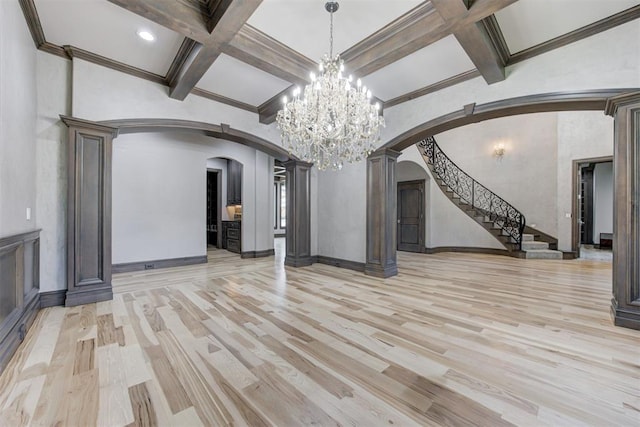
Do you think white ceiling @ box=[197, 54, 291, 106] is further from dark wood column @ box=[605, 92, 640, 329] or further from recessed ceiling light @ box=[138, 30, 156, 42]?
dark wood column @ box=[605, 92, 640, 329]

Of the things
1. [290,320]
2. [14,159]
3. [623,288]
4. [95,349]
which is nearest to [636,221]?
[623,288]

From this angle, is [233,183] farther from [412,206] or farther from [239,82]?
[412,206]

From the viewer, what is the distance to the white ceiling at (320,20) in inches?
106

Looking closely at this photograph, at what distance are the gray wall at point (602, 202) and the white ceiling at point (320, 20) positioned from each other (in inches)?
467

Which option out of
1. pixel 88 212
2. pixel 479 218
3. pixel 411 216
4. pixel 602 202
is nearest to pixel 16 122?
pixel 88 212

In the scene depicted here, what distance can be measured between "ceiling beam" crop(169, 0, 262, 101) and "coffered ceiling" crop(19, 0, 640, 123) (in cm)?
1

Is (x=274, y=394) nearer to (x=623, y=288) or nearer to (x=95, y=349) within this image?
(x=95, y=349)

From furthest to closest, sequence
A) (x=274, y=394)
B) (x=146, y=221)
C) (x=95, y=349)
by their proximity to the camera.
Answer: (x=146, y=221)
(x=95, y=349)
(x=274, y=394)

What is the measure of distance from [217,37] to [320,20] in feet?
3.74

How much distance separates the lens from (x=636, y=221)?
9.18ft

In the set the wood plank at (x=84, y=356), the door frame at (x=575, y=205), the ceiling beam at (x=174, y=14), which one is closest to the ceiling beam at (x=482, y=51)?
the ceiling beam at (x=174, y=14)

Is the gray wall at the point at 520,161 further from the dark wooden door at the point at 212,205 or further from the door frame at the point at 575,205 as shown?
the dark wooden door at the point at 212,205

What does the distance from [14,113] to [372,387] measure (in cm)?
394

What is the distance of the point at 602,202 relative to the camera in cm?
1023
